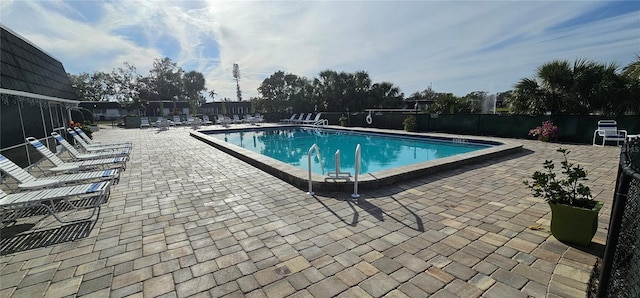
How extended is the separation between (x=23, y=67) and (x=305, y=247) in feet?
27.4

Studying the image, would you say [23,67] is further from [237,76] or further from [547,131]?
[237,76]

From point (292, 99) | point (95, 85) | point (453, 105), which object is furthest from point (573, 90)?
point (95, 85)

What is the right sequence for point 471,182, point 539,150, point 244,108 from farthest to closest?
point 244,108 < point 539,150 < point 471,182

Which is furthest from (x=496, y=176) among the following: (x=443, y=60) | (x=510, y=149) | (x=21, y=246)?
(x=443, y=60)

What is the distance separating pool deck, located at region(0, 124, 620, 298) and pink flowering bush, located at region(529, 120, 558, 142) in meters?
6.10

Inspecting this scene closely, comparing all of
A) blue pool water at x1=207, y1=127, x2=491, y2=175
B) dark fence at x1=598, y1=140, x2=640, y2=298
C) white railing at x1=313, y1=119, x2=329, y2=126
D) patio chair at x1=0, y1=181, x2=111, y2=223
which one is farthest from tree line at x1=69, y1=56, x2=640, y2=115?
patio chair at x1=0, y1=181, x2=111, y2=223

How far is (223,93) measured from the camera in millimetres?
63812

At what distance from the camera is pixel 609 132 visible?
Answer: 8.24m

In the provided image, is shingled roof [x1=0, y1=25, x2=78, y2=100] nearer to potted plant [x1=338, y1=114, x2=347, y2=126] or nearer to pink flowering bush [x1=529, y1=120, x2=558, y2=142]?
potted plant [x1=338, y1=114, x2=347, y2=126]

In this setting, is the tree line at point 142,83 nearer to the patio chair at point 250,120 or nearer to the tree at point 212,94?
the tree at point 212,94

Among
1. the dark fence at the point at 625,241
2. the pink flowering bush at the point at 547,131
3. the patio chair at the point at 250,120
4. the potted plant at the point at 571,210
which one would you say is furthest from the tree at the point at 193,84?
the dark fence at the point at 625,241

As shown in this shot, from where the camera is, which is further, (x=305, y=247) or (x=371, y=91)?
(x=371, y=91)

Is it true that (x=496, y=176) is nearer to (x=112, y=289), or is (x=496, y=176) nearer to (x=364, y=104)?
(x=112, y=289)

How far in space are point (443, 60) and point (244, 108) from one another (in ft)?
119
